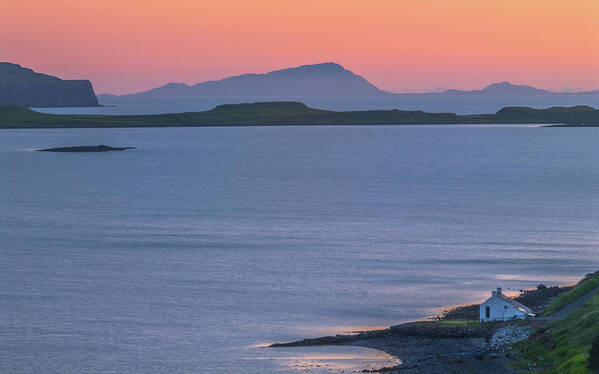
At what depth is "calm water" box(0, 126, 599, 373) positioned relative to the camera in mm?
44750

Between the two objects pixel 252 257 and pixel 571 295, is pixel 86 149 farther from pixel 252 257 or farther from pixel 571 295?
pixel 571 295

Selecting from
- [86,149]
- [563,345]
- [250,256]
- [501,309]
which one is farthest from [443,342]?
[86,149]

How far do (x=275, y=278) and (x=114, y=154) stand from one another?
109 meters

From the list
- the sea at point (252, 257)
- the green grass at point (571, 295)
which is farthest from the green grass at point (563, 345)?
the sea at point (252, 257)

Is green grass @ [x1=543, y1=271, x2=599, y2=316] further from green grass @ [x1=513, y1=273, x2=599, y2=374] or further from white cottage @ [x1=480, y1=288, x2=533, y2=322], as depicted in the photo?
green grass @ [x1=513, y1=273, x2=599, y2=374]

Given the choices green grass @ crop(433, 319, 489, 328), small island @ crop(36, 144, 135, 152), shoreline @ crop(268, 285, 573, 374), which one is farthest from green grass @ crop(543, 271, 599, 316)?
small island @ crop(36, 144, 135, 152)

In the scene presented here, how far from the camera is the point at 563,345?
37.0 metres

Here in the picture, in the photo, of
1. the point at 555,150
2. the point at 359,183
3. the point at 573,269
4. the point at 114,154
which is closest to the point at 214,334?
the point at 573,269

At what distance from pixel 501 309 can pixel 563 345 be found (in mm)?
7682

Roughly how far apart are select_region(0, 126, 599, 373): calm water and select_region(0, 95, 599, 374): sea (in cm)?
16

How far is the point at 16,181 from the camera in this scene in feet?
388

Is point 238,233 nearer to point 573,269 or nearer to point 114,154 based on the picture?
point 573,269

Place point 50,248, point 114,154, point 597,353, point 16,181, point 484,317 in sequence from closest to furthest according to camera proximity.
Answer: point 597,353 → point 484,317 → point 50,248 → point 16,181 → point 114,154

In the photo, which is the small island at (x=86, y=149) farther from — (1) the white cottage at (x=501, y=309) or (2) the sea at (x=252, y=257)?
(1) the white cottage at (x=501, y=309)
